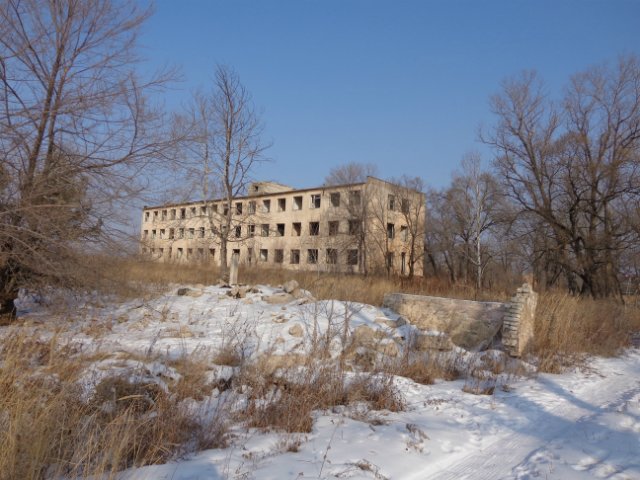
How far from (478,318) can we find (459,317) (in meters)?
0.46

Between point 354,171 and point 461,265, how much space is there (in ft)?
54.9

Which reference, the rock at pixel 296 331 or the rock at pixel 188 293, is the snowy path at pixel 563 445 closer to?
the rock at pixel 296 331

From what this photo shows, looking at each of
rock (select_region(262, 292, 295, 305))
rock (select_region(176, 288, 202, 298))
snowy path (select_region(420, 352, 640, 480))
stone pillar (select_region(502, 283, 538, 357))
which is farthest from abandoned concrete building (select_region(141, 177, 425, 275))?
snowy path (select_region(420, 352, 640, 480))

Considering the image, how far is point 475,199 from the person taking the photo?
33.5 meters

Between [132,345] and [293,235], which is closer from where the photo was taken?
[132,345]

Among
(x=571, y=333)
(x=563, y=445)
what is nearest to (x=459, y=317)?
(x=571, y=333)

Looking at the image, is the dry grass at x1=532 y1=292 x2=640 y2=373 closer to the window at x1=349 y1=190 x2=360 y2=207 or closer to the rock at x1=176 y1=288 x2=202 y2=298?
the rock at x1=176 y1=288 x2=202 y2=298

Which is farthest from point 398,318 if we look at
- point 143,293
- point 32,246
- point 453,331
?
point 32,246

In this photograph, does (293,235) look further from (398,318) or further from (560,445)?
(560,445)

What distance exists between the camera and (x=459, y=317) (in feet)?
34.9

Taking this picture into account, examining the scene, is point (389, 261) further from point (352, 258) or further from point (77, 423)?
point (77, 423)

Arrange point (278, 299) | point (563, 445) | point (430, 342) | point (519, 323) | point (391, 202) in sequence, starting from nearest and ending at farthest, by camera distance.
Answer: point (563, 445) → point (430, 342) → point (519, 323) → point (278, 299) → point (391, 202)

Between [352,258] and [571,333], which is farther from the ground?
[352,258]

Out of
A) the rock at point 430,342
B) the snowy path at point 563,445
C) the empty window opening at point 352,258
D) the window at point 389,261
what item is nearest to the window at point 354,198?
the empty window opening at point 352,258
